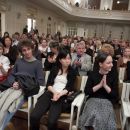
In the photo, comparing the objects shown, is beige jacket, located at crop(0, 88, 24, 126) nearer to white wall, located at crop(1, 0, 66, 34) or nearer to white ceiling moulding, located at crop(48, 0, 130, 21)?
white wall, located at crop(1, 0, 66, 34)

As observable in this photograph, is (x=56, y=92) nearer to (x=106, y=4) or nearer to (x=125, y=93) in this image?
(x=125, y=93)

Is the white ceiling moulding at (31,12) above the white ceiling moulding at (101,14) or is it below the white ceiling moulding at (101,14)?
below

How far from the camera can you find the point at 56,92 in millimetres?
2816

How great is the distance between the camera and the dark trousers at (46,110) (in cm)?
250

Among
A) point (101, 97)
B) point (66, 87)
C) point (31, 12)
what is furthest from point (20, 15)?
point (101, 97)

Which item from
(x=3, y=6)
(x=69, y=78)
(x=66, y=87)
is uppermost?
(x=3, y=6)

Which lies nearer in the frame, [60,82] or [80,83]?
[60,82]

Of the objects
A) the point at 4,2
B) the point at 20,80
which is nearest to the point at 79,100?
the point at 20,80

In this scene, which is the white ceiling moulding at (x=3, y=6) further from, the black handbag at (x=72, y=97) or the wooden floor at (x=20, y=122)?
the black handbag at (x=72, y=97)

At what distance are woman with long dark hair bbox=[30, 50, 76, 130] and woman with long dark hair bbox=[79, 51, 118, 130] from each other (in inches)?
11.7

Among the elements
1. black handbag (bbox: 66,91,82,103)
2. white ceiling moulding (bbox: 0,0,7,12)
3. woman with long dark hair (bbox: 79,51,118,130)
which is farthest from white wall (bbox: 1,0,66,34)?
woman with long dark hair (bbox: 79,51,118,130)

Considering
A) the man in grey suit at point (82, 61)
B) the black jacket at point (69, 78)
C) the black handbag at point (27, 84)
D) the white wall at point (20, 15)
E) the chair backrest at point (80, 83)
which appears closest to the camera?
the black handbag at point (27, 84)

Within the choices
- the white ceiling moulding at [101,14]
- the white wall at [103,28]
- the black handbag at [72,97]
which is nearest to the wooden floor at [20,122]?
the black handbag at [72,97]

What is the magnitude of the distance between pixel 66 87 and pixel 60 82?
0.42 ft
